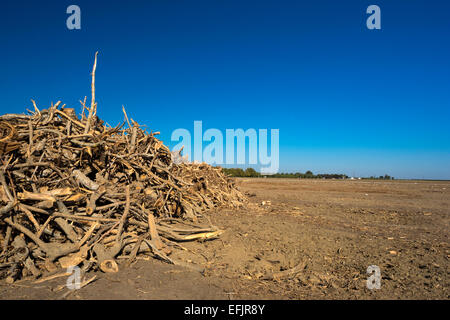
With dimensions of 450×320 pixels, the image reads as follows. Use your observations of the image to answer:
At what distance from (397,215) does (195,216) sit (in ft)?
24.3

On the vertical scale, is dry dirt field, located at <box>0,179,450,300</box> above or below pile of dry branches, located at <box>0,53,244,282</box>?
below

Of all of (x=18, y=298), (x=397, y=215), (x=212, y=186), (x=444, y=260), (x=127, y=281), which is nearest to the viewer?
(x=18, y=298)

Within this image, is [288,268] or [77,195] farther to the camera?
[77,195]

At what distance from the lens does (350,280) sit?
3.87 m

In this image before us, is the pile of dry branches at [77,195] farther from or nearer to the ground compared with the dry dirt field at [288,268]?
farther from the ground

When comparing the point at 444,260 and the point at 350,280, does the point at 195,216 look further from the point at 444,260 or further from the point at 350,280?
the point at 444,260

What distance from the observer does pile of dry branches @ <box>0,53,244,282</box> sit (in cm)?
371

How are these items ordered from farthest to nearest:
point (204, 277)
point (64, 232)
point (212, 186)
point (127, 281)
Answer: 1. point (212, 186)
2. point (64, 232)
3. point (204, 277)
4. point (127, 281)

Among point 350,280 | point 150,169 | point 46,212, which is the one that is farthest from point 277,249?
point 46,212

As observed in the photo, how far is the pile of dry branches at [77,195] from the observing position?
12.2 feet

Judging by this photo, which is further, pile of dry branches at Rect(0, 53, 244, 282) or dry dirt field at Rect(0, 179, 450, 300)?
pile of dry branches at Rect(0, 53, 244, 282)

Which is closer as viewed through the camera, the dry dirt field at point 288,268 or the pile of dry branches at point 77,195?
the dry dirt field at point 288,268

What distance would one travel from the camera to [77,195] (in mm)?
4453

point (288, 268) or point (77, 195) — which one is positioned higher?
point (77, 195)
